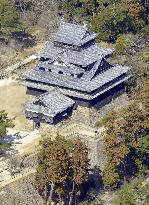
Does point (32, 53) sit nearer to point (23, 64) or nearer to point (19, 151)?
point (23, 64)

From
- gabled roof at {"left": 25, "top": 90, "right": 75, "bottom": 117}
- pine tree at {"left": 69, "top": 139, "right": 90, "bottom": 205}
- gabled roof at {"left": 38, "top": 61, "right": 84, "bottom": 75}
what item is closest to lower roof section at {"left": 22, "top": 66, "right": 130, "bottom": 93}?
gabled roof at {"left": 38, "top": 61, "right": 84, "bottom": 75}

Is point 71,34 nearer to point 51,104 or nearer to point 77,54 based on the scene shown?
point 77,54

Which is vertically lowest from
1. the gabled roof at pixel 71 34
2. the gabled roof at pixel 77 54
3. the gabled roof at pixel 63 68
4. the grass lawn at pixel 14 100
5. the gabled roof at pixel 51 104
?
the grass lawn at pixel 14 100

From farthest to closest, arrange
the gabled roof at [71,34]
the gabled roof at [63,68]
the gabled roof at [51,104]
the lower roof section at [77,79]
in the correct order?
the gabled roof at [71,34] < the gabled roof at [63,68] < the lower roof section at [77,79] < the gabled roof at [51,104]

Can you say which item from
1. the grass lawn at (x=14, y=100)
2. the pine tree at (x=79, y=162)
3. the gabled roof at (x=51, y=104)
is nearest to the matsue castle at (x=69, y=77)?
the gabled roof at (x=51, y=104)

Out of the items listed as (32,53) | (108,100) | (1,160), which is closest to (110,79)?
(108,100)

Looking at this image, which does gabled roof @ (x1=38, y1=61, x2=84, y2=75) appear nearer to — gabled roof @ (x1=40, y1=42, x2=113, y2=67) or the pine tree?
gabled roof @ (x1=40, y1=42, x2=113, y2=67)

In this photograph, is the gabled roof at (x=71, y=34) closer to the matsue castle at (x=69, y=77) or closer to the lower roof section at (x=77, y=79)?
the matsue castle at (x=69, y=77)
